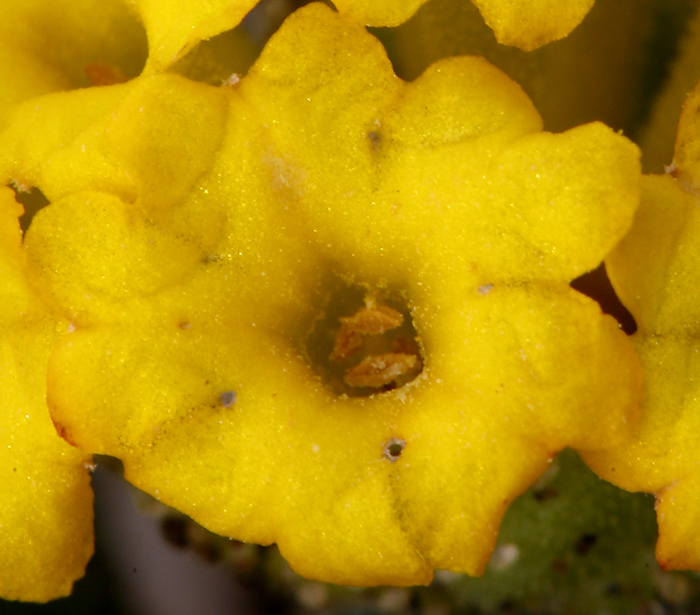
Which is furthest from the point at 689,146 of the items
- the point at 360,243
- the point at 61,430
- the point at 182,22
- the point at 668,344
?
the point at 61,430

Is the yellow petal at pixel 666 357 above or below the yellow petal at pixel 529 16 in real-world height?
below

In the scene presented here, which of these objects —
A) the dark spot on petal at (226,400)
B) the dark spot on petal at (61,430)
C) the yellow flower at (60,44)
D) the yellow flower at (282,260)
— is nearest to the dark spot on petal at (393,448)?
the yellow flower at (282,260)

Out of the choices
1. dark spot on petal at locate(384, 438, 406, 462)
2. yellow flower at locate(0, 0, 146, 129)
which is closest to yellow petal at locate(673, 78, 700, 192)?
dark spot on petal at locate(384, 438, 406, 462)

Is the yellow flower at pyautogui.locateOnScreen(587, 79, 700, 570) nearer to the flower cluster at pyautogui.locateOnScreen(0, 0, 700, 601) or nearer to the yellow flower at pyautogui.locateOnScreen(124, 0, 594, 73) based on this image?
the flower cluster at pyautogui.locateOnScreen(0, 0, 700, 601)

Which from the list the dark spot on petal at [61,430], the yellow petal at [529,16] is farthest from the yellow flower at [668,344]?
the dark spot on petal at [61,430]

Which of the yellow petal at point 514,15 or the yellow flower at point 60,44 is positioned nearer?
the yellow petal at point 514,15

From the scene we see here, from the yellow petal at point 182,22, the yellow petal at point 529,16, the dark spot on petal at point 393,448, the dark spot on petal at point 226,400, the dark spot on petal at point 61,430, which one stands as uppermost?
the yellow petal at point 182,22

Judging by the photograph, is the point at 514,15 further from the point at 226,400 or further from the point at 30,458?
the point at 30,458

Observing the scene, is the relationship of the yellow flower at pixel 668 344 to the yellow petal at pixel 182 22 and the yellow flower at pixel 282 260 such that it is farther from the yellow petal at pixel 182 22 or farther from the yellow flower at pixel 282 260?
the yellow petal at pixel 182 22
